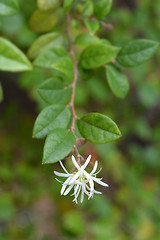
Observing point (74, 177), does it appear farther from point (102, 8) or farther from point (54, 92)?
point (102, 8)

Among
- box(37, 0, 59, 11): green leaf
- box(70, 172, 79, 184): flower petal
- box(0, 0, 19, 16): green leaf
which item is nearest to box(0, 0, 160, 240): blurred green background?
box(37, 0, 59, 11): green leaf

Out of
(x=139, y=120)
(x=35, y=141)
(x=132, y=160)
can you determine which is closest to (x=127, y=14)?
(x=139, y=120)

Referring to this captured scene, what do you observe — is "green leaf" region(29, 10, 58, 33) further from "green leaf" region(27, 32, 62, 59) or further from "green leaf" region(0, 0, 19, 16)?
"green leaf" region(0, 0, 19, 16)

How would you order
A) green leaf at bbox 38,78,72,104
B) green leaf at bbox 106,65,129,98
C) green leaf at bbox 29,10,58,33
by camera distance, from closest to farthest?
green leaf at bbox 38,78,72,104 → green leaf at bbox 106,65,129,98 → green leaf at bbox 29,10,58,33

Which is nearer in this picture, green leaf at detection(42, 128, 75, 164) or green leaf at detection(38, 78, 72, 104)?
green leaf at detection(42, 128, 75, 164)

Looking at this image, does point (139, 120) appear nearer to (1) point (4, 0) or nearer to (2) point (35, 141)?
(2) point (35, 141)

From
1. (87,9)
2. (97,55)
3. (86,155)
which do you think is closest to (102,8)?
(87,9)
